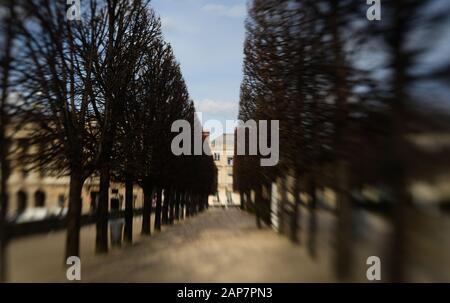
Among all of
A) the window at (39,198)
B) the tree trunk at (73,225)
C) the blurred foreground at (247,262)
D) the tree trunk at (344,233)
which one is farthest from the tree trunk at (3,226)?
the window at (39,198)

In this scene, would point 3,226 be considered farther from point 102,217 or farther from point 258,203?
point 258,203

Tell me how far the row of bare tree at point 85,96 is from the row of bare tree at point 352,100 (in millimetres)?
5819

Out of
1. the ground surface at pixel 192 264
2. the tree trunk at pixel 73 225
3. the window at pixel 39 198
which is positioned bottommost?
the window at pixel 39 198

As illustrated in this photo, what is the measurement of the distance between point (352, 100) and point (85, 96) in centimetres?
928

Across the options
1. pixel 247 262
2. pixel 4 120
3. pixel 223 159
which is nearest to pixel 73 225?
pixel 4 120

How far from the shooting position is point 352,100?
10391 mm

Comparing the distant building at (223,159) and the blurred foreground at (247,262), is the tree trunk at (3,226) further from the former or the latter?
the distant building at (223,159)

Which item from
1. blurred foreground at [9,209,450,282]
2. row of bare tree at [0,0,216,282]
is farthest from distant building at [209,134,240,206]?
blurred foreground at [9,209,450,282]

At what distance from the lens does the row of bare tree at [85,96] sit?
11.7 meters

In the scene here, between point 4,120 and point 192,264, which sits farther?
point 192,264

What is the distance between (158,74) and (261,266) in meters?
16.8
